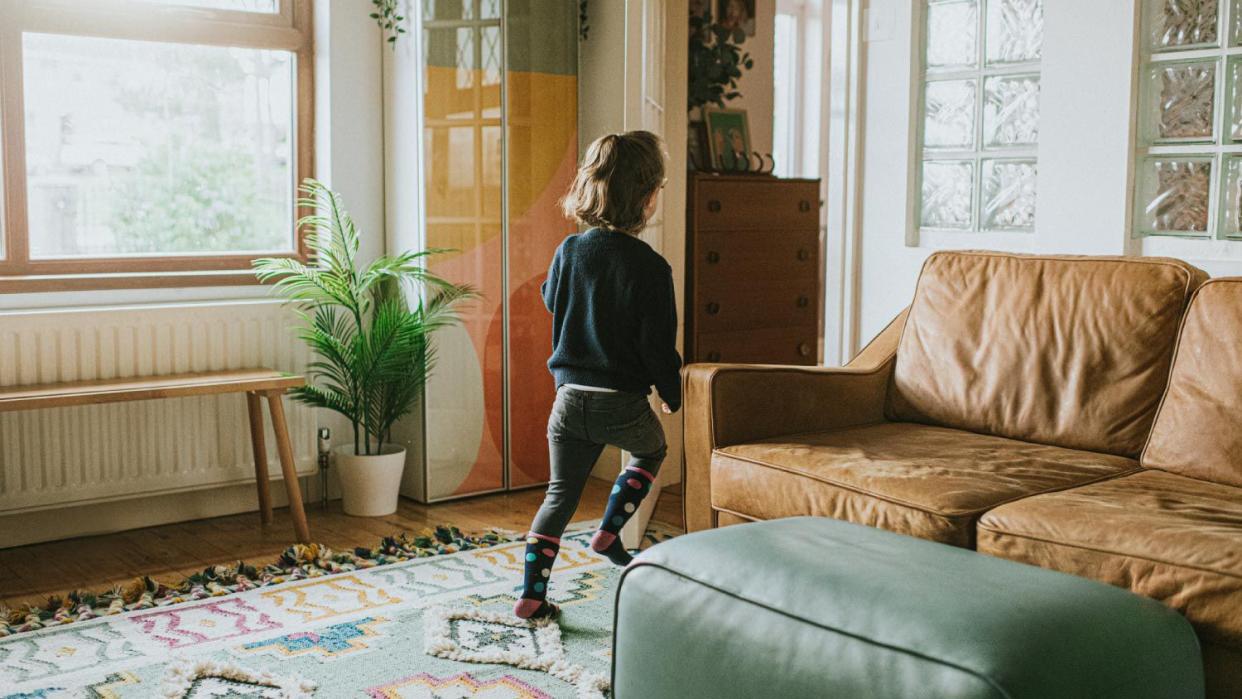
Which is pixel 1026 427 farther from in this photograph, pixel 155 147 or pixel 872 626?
pixel 155 147

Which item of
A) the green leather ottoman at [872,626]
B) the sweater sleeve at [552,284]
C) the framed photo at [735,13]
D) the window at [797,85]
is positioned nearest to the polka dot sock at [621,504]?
the sweater sleeve at [552,284]

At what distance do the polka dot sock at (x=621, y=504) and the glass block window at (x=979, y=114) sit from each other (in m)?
1.27

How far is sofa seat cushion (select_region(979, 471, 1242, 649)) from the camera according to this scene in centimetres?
188

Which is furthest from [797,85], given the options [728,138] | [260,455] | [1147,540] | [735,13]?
[1147,540]

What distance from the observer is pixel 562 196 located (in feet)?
14.3

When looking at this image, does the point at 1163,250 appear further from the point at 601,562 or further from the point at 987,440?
the point at 601,562

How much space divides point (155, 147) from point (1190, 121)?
3049 millimetres

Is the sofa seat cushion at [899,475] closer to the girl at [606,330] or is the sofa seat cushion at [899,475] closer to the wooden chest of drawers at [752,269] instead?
the girl at [606,330]

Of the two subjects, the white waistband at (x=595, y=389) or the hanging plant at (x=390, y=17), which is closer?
the white waistband at (x=595, y=389)

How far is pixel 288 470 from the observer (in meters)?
3.67

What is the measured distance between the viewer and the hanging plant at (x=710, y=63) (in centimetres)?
466

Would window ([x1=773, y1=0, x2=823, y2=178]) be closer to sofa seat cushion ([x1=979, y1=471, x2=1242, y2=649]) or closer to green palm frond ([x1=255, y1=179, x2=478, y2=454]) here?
green palm frond ([x1=255, y1=179, x2=478, y2=454])

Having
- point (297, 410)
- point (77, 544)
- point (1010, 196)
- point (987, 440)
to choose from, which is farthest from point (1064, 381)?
point (77, 544)

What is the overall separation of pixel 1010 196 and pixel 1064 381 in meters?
0.78
